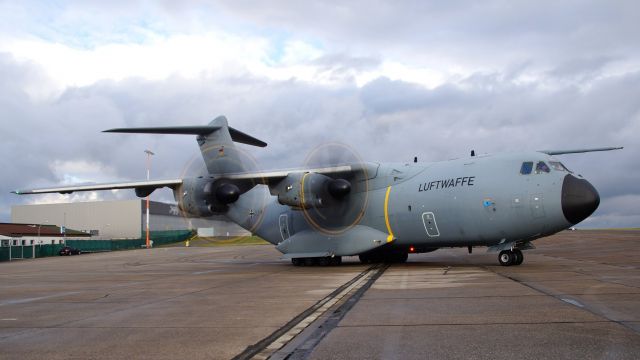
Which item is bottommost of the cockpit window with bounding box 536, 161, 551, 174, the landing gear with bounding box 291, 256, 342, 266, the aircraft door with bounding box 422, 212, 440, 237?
the landing gear with bounding box 291, 256, 342, 266

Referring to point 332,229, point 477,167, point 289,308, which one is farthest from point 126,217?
point 289,308

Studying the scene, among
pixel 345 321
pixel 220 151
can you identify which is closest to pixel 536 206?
pixel 345 321

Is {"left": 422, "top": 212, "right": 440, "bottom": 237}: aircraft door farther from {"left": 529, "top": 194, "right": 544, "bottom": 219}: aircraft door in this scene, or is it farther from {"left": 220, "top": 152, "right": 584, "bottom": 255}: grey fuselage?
{"left": 529, "top": 194, "right": 544, "bottom": 219}: aircraft door

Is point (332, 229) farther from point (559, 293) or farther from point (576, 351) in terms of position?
point (576, 351)

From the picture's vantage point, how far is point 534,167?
17438mm

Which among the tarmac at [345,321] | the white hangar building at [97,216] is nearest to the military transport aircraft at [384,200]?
the tarmac at [345,321]

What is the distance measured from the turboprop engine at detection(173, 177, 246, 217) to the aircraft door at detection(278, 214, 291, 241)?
9.27 feet

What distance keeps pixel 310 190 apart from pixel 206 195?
4.55 m

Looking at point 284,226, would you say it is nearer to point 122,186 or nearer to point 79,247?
point 122,186

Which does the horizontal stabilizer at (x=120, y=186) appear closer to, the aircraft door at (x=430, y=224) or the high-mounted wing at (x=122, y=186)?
the high-mounted wing at (x=122, y=186)

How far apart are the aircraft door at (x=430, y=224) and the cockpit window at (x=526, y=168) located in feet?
11.5

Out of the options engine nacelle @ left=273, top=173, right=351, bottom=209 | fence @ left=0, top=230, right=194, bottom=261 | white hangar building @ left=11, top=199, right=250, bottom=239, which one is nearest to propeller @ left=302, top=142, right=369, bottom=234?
engine nacelle @ left=273, top=173, right=351, bottom=209

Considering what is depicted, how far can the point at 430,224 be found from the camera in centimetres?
1969

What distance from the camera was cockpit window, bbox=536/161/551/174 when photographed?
17.2 metres
